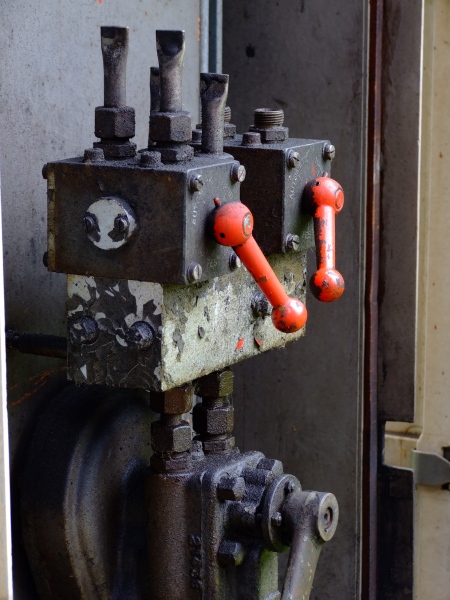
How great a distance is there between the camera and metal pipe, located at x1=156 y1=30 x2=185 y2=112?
1.19 metres

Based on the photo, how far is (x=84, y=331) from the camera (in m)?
1.24

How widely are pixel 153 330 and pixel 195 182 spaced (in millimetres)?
179

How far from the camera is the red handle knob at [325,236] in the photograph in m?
1.25

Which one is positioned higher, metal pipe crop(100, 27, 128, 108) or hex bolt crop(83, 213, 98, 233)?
metal pipe crop(100, 27, 128, 108)

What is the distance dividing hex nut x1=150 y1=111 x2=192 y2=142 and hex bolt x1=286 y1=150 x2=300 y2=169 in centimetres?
17

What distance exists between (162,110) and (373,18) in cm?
66

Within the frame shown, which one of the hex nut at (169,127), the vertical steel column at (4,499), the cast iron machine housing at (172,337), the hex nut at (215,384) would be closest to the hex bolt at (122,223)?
the cast iron machine housing at (172,337)

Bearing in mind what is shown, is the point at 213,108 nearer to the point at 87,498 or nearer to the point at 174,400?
the point at 174,400

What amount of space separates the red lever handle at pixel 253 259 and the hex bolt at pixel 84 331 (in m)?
0.19

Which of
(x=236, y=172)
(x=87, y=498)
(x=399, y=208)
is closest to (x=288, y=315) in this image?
(x=236, y=172)

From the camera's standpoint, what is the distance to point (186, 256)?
1.17 metres

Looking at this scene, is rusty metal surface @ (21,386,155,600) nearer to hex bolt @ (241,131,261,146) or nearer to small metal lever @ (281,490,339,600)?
small metal lever @ (281,490,339,600)

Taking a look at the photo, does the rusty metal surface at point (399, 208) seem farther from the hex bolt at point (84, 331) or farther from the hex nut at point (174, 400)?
the hex bolt at point (84, 331)

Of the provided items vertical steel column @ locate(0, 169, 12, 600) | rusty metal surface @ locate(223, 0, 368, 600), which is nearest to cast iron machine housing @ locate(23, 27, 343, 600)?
vertical steel column @ locate(0, 169, 12, 600)
